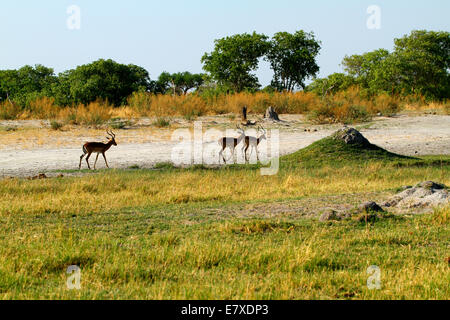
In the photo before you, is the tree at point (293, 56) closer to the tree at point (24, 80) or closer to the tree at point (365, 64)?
the tree at point (365, 64)

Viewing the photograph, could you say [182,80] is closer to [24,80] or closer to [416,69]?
[24,80]

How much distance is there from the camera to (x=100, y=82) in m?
39.1

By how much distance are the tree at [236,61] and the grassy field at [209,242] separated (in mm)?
31376

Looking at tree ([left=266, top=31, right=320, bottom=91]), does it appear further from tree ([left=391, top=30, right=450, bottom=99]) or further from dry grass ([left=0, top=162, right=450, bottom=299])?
dry grass ([left=0, top=162, right=450, bottom=299])

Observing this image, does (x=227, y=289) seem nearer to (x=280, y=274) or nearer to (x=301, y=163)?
(x=280, y=274)

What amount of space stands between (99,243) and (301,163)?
9.22 meters

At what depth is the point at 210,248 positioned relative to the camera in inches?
241

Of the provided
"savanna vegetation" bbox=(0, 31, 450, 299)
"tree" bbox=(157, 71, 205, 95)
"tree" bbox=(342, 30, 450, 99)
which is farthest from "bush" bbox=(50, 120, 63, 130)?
"tree" bbox=(157, 71, 205, 95)

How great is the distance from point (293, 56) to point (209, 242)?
39.9 m

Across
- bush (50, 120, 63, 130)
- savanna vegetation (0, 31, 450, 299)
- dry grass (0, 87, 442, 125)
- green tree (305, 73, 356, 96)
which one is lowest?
savanna vegetation (0, 31, 450, 299)

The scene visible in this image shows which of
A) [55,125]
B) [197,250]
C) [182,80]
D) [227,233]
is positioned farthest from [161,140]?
[182,80]

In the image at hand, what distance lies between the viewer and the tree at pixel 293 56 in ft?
148

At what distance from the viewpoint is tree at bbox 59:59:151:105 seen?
36344 millimetres
